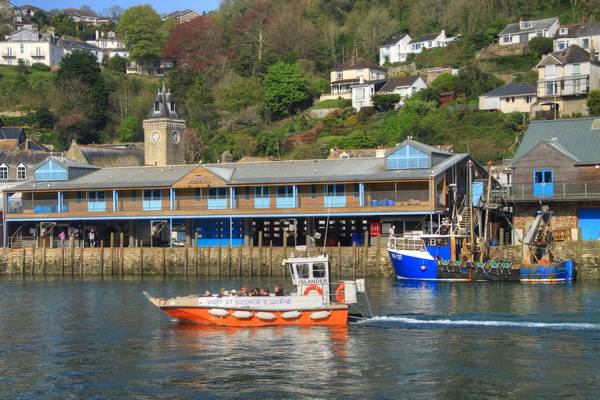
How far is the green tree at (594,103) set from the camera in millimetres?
109875

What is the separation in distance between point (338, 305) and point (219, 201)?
34791 millimetres

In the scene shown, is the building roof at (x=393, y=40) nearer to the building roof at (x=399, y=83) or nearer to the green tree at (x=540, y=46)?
the building roof at (x=399, y=83)

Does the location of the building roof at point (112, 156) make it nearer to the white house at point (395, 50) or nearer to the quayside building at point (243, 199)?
the quayside building at point (243, 199)

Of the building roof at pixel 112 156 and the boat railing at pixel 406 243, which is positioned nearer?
the boat railing at pixel 406 243

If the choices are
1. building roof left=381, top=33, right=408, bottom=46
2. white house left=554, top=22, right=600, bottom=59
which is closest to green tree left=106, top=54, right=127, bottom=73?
building roof left=381, top=33, right=408, bottom=46

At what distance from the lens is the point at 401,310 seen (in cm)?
5272

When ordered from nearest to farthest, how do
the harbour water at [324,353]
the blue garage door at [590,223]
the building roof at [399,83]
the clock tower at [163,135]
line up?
the harbour water at [324,353], the blue garage door at [590,223], the clock tower at [163,135], the building roof at [399,83]

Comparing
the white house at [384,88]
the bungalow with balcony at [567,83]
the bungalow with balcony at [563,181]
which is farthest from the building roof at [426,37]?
the bungalow with balcony at [563,181]

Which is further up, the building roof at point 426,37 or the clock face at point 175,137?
the building roof at point 426,37

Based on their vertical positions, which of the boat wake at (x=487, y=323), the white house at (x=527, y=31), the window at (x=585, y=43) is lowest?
the boat wake at (x=487, y=323)

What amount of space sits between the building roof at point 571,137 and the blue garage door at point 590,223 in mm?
3867

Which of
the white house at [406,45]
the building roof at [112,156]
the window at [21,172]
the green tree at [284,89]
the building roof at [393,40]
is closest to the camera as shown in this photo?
the window at [21,172]

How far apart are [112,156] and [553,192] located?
57.0 meters

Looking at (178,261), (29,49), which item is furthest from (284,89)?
(29,49)
